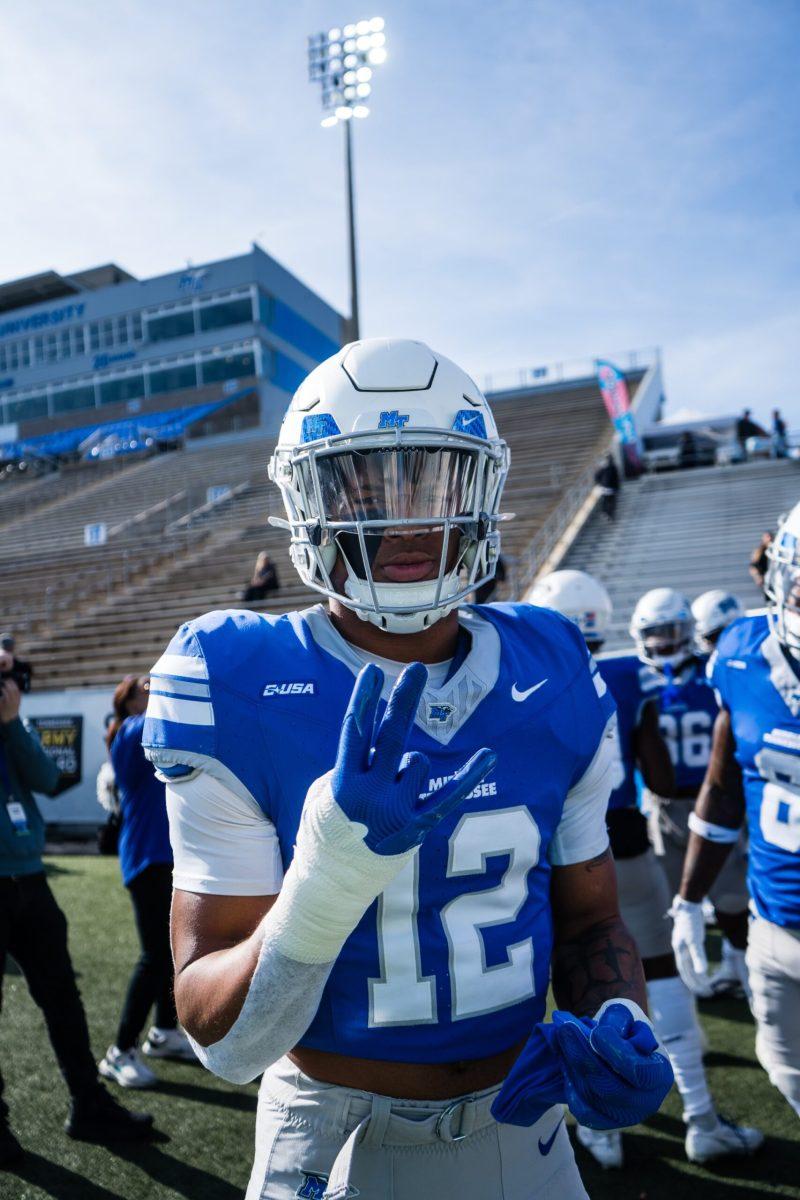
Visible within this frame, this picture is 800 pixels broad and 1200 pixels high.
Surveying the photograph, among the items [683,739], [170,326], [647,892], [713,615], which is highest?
[170,326]

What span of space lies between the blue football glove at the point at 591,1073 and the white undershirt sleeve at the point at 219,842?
0.44m

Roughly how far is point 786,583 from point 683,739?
2.37 m

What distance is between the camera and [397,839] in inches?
42.8

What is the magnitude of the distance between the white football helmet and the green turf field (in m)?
1.92

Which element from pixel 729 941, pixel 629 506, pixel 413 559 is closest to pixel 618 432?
pixel 629 506

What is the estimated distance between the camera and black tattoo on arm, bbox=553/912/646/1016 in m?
1.44

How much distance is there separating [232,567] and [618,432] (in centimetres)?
756

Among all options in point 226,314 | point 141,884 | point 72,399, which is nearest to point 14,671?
point 141,884

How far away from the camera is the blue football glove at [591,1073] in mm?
1213

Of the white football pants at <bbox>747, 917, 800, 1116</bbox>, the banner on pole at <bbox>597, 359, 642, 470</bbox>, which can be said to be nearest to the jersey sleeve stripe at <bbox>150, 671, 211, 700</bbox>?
the white football pants at <bbox>747, 917, 800, 1116</bbox>

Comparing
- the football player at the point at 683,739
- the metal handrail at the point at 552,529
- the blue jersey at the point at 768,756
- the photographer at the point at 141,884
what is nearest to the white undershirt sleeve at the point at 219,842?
the blue jersey at the point at 768,756

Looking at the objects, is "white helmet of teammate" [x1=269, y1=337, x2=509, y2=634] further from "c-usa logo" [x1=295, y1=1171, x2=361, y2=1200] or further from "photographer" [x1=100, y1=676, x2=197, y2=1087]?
"photographer" [x1=100, y1=676, x2=197, y2=1087]

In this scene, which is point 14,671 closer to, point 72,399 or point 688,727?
point 688,727

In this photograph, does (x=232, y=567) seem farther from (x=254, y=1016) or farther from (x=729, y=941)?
(x=254, y=1016)
